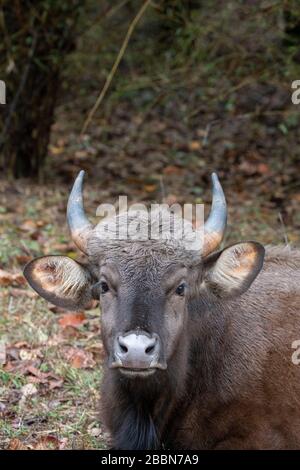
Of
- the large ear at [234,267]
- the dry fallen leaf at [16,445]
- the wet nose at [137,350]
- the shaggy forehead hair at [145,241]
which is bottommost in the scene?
the dry fallen leaf at [16,445]

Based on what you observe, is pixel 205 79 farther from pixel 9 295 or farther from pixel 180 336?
pixel 180 336

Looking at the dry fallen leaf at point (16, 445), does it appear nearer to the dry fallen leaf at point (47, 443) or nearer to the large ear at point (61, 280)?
the dry fallen leaf at point (47, 443)

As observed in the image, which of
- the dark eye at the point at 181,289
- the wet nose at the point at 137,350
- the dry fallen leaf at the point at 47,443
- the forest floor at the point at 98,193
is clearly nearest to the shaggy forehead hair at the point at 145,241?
the dark eye at the point at 181,289

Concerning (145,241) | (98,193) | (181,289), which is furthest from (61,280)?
(98,193)

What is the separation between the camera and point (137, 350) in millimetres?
5043

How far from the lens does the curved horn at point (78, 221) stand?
5.91 metres

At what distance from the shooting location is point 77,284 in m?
5.92

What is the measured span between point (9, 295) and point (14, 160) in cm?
441

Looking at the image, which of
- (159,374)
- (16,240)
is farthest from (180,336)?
(16,240)

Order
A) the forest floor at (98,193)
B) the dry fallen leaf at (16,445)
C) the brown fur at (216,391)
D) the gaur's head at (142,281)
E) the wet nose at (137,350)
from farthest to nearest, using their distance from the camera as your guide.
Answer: the forest floor at (98,193)
the dry fallen leaf at (16,445)
the brown fur at (216,391)
the gaur's head at (142,281)
the wet nose at (137,350)

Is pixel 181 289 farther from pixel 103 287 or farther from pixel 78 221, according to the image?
pixel 78 221

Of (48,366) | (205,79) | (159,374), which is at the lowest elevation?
(48,366)

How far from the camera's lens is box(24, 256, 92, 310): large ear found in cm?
588

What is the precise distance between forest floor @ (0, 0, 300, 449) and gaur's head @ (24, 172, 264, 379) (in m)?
1.17
